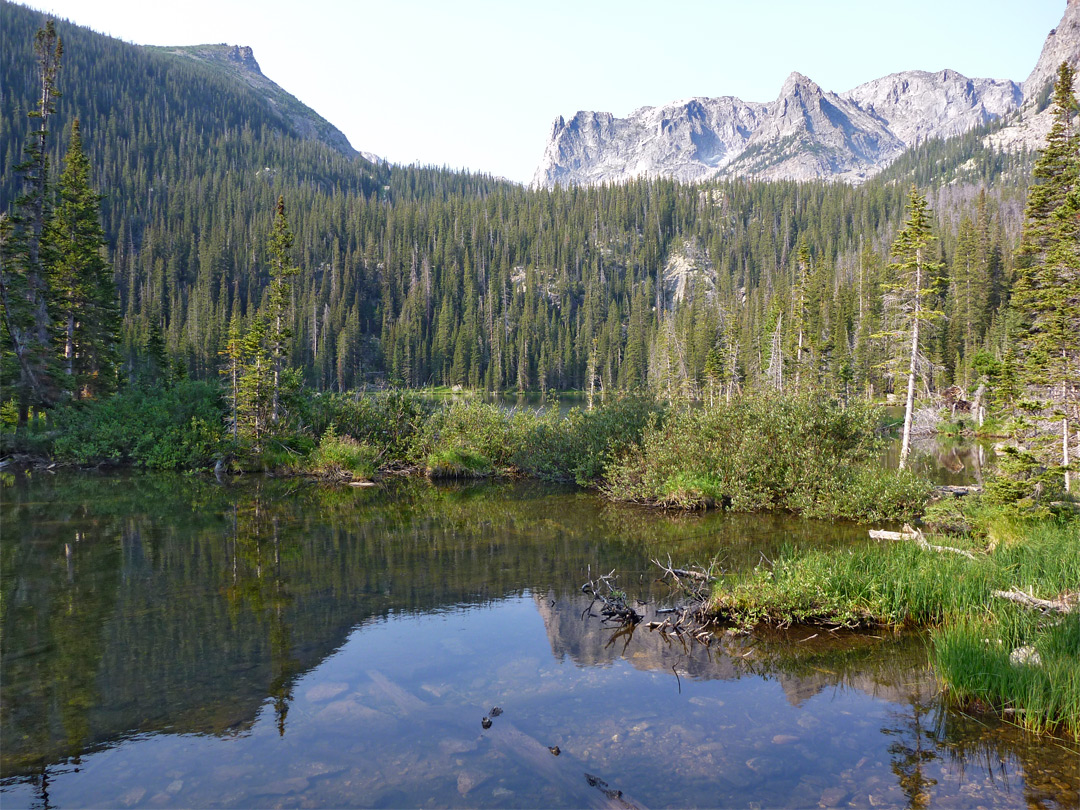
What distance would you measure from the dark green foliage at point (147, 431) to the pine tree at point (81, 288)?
379cm

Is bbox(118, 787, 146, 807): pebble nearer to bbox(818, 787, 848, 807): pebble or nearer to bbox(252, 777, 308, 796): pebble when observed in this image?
bbox(252, 777, 308, 796): pebble

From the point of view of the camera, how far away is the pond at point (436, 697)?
727cm

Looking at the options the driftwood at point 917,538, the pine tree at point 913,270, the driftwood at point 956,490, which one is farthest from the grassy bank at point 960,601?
the pine tree at point 913,270

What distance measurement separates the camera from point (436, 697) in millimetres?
9594

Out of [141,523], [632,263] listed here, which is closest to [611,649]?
[141,523]

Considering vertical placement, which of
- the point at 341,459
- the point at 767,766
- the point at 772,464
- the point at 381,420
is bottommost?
the point at 767,766

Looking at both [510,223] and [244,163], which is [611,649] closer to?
[510,223]

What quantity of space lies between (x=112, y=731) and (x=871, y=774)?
29.5 feet

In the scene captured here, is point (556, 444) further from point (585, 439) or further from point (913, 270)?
point (913, 270)

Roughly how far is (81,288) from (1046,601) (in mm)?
42015

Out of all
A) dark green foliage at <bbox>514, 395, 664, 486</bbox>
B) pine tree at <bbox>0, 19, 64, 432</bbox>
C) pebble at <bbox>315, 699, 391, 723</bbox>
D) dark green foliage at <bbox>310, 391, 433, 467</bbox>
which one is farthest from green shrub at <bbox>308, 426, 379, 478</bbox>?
pebble at <bbox>315, 699, 391, 723</bbox>

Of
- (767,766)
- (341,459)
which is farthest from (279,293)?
(767,766)

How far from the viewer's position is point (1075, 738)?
7754mm

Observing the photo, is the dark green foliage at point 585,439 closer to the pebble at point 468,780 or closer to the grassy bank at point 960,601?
the grassy bank at point 960,601
